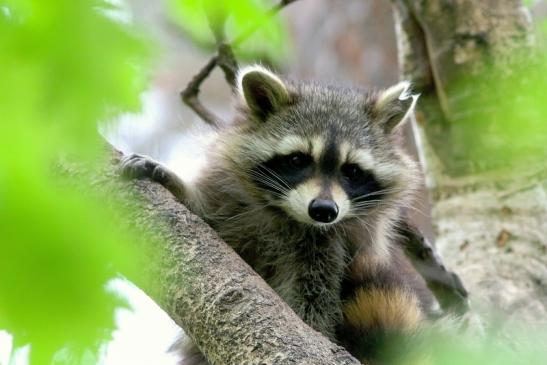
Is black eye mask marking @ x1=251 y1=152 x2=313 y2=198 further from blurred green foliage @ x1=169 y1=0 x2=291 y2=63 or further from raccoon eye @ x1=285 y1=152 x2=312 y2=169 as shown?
blurred green foliage @ x1=169 y1=0 x2=291 y2=63

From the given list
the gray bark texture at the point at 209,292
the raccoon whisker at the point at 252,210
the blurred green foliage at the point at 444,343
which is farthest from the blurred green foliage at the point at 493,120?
the gray bark texture at the point at 209,292

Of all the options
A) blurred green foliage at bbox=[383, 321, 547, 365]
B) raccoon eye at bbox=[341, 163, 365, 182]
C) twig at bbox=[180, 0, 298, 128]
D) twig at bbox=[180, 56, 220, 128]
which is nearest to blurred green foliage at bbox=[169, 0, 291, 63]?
twig at bbox=[180, 0, 298, 128]

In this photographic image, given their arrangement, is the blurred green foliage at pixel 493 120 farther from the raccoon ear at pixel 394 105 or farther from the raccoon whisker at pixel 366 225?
the raccoon whisker at pixel 366 225

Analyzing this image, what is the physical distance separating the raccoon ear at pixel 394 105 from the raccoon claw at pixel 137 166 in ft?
3.64

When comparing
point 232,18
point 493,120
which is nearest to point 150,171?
point 232,18

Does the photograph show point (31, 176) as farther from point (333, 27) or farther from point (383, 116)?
point (333, 27)

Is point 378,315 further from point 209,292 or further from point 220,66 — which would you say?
point 220,66

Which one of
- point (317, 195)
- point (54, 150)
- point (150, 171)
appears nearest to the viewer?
point (54, 150)

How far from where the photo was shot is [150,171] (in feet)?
8.98

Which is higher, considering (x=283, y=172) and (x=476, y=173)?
(x=283, y=172)

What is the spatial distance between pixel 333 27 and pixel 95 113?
5.77 metres

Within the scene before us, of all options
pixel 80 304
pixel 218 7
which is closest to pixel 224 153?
pixel 218 7

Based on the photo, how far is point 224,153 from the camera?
11.4 feet

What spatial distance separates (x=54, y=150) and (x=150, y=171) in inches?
53.7
